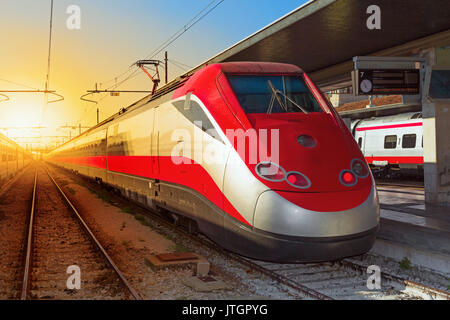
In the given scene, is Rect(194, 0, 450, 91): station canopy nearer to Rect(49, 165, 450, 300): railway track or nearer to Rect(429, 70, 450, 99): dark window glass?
Rect(429, 70, 450, 99): dark window glass

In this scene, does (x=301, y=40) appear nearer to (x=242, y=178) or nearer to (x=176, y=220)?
(x=176, y=220)

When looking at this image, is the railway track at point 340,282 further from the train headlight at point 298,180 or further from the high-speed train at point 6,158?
the high-speed train at point 6,158

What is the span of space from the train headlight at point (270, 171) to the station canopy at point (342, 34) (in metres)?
4.77

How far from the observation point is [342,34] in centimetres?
1089

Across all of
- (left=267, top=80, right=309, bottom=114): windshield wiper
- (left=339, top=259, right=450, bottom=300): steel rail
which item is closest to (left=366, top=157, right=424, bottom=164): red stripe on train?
(left=339, top=259, right=450, bottom=300): steel rail

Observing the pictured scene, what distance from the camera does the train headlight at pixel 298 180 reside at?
529 cm

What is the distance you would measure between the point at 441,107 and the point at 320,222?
338 inches

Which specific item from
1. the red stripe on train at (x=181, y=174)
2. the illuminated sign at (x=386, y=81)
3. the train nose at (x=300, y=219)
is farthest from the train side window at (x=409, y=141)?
the train nose at (x=300, y=219)

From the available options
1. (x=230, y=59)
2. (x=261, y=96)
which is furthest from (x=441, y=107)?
(x=261, y=96)

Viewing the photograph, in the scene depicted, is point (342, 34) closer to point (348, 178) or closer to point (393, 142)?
point (348, 178)

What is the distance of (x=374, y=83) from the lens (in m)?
11.3

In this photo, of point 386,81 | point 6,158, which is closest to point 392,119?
point 386,81

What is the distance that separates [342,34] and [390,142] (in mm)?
12210

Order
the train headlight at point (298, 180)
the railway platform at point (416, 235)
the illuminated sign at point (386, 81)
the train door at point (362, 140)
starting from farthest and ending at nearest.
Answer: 1. the train door at point (362, 140)
2. the illuminated sign at point (386, 81)
3. the railway platform at point (416, 235)
4. the train headlight at point (298, 180)
